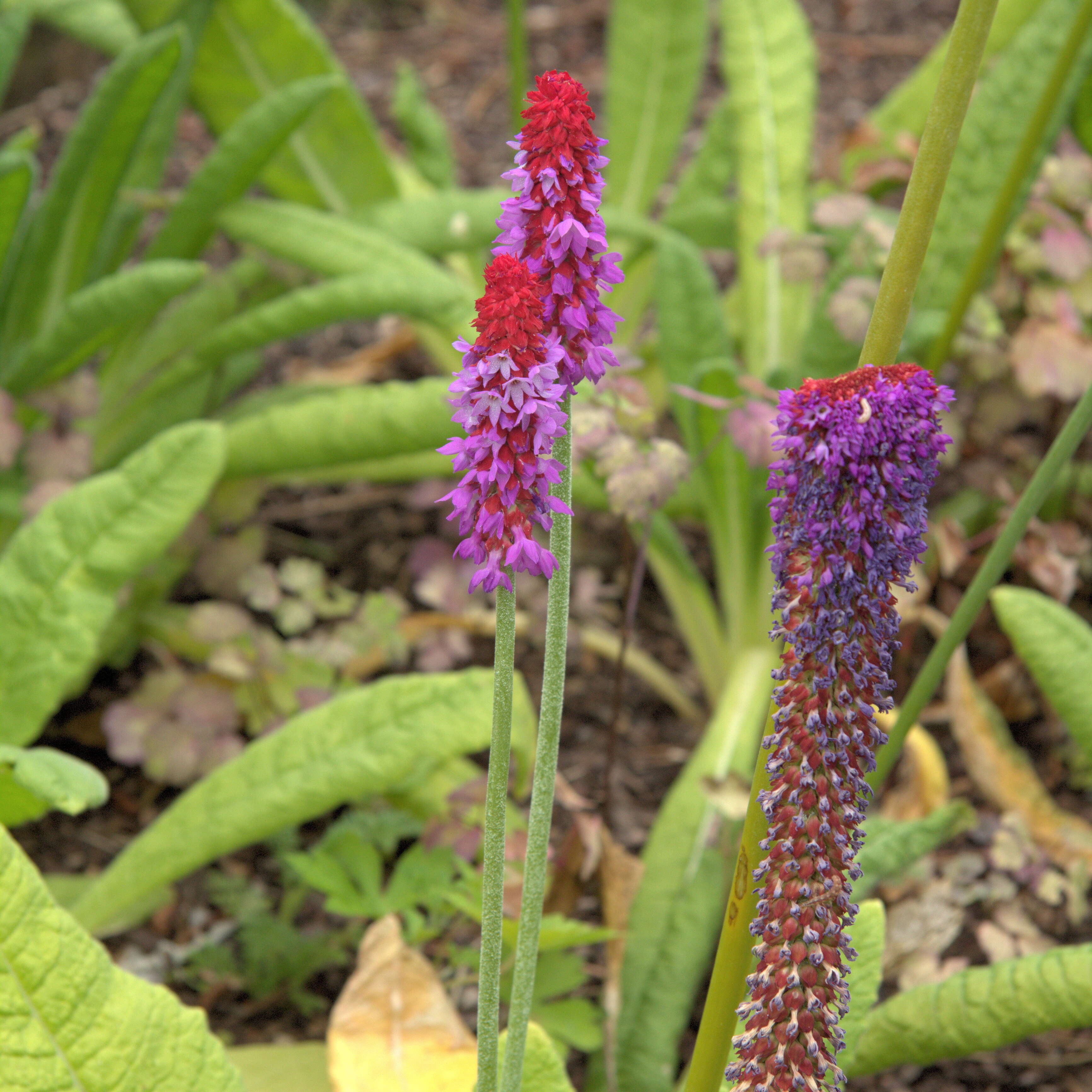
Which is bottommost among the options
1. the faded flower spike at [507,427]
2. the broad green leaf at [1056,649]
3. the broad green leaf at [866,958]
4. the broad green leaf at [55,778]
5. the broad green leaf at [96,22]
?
the broad green leaf at [866,958]

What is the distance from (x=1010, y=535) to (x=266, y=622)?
2108 mm

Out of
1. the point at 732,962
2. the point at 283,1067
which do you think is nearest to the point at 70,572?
the point at 283,1067

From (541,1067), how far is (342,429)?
1.55 m

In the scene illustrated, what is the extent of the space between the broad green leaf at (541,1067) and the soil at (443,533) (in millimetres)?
805

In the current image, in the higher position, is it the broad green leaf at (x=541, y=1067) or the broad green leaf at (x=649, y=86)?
the broad green leaf at (x=649, y=86)

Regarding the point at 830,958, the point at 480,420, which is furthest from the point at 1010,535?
the point at 480,420

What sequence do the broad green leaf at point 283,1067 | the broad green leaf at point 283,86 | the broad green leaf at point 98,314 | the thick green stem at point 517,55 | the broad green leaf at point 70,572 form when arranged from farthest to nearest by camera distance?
the broad green leaf at point 283,86 → the thick green stem at point 517,55 → the broad green leaf at point 98,314 → the broad green leaf at point 70,572 → the broad green leaf at point 283,1067

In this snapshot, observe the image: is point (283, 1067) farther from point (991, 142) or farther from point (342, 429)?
point (991, 142)

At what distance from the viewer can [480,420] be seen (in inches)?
38.9

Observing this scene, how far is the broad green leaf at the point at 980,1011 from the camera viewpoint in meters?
1.72

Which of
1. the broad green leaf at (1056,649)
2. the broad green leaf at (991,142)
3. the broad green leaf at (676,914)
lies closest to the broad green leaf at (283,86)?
the broad green leaf at (991,142)

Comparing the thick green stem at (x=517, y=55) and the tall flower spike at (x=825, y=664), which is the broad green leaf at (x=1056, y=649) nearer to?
the tall flower spike at (x=825, y=664)

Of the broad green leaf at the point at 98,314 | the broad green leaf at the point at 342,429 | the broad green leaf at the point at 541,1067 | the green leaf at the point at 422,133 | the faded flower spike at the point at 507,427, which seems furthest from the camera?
the green leaf at the point at 422,133

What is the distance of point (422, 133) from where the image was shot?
139 inches
